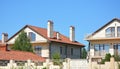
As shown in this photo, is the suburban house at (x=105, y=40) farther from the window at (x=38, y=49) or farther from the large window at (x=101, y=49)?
the window at (x=38, y=49)

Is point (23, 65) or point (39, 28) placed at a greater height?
point (39, 28)

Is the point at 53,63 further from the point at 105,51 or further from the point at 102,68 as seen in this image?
the point at 105,51

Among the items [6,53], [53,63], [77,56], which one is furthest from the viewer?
[77,56]

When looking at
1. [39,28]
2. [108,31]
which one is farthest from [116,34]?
[39,28]

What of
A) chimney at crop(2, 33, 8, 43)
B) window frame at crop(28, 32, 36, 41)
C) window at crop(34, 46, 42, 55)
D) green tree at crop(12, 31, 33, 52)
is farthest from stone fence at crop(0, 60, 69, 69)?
chimney at crop(2, 33, 8, 43)

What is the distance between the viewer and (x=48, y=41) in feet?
178

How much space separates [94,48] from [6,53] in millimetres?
16713

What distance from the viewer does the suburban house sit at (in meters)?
51.2

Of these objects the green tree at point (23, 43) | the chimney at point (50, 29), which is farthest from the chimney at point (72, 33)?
the green tree at point (23, 43)

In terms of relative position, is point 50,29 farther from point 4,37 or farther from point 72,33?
point 4,37

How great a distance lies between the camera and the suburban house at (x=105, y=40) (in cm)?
5120

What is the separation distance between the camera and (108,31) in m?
52.2

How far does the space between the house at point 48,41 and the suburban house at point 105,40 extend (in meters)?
6.71

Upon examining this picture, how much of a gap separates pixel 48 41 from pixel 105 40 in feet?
30.9
